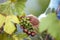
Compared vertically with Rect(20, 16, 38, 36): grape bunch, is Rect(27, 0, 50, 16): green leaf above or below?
above

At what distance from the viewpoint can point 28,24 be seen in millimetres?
546

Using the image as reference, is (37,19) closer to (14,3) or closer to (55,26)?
(14,3)

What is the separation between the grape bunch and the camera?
0.55 metres

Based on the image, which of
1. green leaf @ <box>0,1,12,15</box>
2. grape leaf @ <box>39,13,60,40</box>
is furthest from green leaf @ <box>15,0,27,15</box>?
grape leaf @ <box>39,13,60,40</box>

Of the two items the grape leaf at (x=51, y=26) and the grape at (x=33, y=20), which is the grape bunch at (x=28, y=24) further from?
the grape leaf at (x=51, y=26)

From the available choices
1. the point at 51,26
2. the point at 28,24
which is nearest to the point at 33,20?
the point at 28,24

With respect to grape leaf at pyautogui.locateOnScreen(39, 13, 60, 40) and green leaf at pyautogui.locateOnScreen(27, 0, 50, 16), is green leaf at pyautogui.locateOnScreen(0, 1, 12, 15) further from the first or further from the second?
grape leaf at pyautogui.locateOnScreen(39, 13, 60, 40)

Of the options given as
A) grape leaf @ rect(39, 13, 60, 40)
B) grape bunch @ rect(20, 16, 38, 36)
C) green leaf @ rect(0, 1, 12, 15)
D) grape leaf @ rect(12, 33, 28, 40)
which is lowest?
grape leaf @ rect(39, 13, 60, 40)

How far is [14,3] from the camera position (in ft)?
1.87

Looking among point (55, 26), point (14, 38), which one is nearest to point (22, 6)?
point (14, 38)

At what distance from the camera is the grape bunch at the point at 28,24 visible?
0.55m

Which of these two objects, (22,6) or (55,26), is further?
(22,6)

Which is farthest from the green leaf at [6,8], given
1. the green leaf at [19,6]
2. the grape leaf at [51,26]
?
the grape leaf at [51,26]

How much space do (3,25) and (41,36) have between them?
0.16 m
